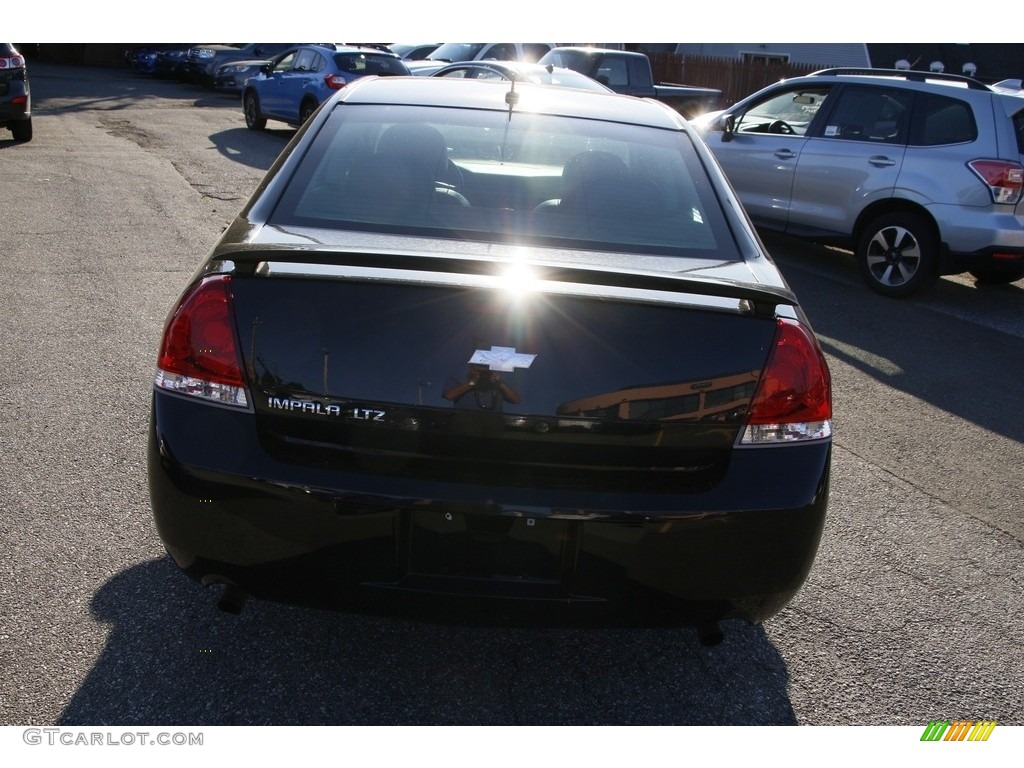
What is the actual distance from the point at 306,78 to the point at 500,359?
14935 millimetres

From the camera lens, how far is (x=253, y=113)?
1722 centimetres

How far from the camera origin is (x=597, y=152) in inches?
142

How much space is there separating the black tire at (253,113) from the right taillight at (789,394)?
1581 cm

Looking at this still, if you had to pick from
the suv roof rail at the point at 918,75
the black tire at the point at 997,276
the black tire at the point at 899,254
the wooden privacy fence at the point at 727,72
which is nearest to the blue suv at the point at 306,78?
the suv roof rail at the point at 918,75

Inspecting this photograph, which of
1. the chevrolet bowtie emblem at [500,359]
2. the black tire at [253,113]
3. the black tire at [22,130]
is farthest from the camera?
the black tire at [253,113]

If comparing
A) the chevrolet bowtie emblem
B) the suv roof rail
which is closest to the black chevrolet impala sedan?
the chevrolet bowtie emblem

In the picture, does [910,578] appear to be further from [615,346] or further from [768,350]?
[615,346]

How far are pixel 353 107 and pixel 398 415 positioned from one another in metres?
1.66

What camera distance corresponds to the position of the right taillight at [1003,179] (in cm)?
787

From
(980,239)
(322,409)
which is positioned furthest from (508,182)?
(980,239)

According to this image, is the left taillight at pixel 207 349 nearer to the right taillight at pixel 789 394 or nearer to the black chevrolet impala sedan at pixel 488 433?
the black chevrolet impala sedan at pixel 488 433
